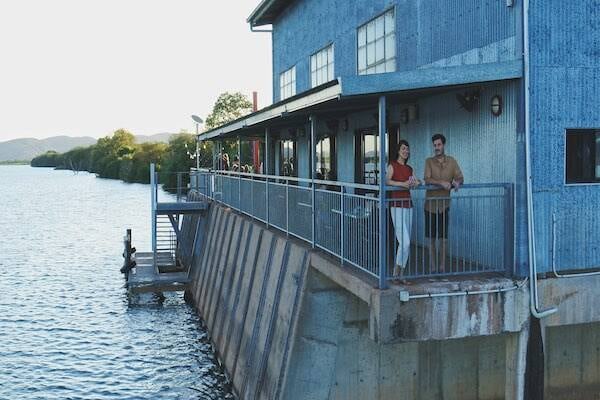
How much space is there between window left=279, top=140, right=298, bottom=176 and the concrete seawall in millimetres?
9424

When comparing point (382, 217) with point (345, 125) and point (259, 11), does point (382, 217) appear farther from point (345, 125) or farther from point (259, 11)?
point (259, 11)

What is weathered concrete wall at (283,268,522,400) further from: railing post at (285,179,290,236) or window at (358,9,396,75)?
window at (358,9,396,75)

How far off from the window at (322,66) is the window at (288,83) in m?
2.32

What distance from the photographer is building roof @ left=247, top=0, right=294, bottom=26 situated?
23112 millimetres

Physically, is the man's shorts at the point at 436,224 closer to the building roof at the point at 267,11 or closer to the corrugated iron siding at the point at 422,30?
the corrugated iron siding at the point at 422,30

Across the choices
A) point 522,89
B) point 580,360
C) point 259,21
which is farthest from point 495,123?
point 259,21

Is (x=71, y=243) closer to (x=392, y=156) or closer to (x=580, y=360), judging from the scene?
(x=392, y=156)

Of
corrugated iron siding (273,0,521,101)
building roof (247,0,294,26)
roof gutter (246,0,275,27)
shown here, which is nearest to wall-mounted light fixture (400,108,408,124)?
corrugated iron siding (273,0,521,101)

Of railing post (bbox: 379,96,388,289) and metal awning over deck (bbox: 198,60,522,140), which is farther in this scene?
metal awning over deck (bbox: 198,60,522,140)

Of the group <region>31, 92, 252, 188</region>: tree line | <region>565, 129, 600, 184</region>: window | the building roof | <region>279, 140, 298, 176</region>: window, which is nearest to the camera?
<region>565, 129, 600, 184</region>: window

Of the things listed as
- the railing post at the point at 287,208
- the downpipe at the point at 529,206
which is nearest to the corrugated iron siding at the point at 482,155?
the downpipe at the point at 529,206

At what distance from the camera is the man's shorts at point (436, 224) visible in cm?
920

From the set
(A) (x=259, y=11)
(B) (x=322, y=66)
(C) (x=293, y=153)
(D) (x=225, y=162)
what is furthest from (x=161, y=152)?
(B) (x=322, y=66)

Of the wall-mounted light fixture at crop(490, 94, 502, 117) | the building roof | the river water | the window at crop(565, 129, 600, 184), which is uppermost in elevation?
the building roof
